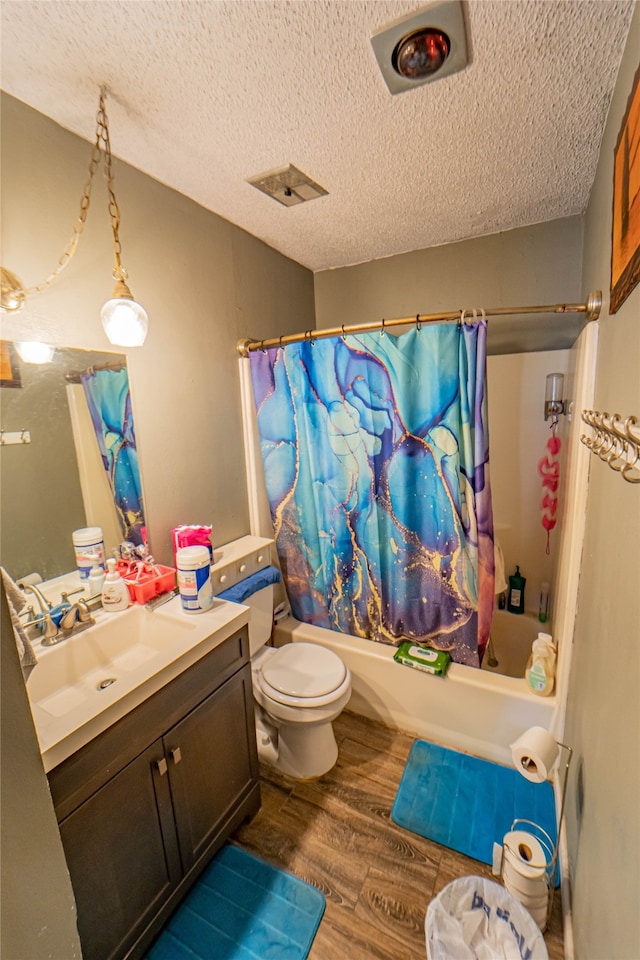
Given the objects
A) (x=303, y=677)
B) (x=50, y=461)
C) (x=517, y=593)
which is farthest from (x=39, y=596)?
(x=517, y=593)

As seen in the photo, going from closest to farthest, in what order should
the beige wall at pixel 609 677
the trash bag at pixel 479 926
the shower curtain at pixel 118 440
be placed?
the beige wall at pixel 609 677
the trash bag at pixel 479 926
the shower curtain at pixel 118 440

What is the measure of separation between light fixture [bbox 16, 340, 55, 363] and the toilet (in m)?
0.98

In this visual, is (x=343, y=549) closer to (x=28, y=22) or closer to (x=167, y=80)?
(x=167, y=80)

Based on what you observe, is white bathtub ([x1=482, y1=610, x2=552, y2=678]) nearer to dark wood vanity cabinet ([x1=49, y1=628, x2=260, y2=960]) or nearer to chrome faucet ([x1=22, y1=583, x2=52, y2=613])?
dark wood vanity cabinet ([x1=49, y1=628, x2=260, y2=960])

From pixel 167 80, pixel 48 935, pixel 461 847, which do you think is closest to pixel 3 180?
pixel 167 80

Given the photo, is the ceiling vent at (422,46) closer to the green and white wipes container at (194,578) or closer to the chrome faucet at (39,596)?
the green and white wipes container at (194,578)

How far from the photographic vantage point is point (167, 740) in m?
1.11

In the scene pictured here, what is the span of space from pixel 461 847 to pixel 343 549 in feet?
3.87

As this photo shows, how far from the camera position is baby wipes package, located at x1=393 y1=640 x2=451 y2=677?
174cm

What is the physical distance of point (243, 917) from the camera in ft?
3.97

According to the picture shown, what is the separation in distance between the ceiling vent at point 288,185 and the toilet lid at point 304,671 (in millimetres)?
1966

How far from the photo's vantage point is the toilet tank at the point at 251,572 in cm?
172

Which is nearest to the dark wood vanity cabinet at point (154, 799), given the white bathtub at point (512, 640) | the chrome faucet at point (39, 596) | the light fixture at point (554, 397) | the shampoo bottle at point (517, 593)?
the chrome faucet at point (39, 596)

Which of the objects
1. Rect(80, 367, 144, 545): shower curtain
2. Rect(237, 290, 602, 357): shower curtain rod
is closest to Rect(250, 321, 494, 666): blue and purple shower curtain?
Rect(237, 290, 602, 357): shower curtain rod
